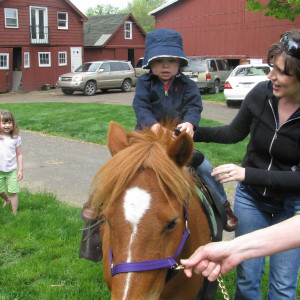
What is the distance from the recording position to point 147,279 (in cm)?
177

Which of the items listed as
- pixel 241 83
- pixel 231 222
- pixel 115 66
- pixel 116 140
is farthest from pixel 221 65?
pixel 116 140

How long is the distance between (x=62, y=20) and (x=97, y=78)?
34.4ft

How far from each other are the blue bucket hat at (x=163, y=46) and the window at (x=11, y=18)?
86.7ft

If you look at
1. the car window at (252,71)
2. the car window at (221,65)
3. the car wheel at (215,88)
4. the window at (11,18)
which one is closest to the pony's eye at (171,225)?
the car window at (252,71)

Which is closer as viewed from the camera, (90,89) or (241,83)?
(241,83)

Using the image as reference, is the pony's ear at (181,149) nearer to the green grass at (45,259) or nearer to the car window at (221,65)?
the green grass at (45,259)

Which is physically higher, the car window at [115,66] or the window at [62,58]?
the window at [62,58]

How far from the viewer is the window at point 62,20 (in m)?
30.3

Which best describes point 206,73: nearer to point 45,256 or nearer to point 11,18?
point 11,18

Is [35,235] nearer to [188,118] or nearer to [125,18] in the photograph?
[188,118]

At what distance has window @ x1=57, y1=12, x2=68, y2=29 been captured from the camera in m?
30.3

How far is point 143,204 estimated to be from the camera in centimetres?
187

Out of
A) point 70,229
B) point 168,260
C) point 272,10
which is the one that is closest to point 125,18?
point 272,10

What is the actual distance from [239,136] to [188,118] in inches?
17.7
